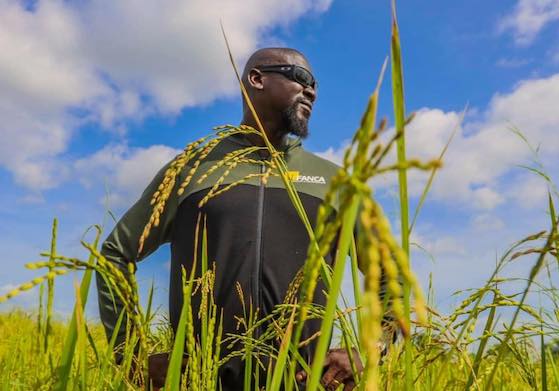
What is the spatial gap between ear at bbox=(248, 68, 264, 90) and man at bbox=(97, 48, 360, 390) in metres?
0.01

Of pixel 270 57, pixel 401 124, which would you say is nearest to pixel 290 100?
pixel 270 57

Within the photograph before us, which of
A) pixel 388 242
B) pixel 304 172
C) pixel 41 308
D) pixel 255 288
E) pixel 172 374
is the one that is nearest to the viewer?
pixel 388 242

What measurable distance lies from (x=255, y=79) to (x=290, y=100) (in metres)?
0.34

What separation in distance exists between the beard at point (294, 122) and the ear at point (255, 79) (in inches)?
11.6

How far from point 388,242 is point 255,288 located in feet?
9.94

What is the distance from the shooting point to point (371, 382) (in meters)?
0.39

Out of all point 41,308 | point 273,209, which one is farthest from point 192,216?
point 41,308

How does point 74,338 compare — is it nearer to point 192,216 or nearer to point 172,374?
point 172,374

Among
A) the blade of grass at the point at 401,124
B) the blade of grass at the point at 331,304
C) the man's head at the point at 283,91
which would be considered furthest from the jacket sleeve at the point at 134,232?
the blade of grass at the point at 331,304

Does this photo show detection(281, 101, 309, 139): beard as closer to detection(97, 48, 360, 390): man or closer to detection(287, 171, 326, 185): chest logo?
detection(97, 48, 360, 390): man

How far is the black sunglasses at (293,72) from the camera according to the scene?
4.22 meters

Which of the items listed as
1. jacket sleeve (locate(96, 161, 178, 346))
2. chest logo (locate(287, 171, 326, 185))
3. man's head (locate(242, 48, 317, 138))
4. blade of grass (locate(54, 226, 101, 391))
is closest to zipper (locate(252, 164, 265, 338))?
chest logo (locate(287, 171, 326, 185))

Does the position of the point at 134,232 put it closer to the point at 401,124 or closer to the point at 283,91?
the point at 283,91

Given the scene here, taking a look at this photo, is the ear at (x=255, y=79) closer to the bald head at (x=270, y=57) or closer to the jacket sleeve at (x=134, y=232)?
the bald head at (x=270, y=57)
